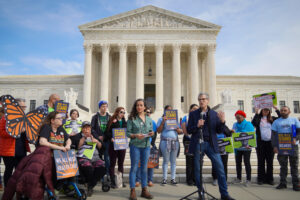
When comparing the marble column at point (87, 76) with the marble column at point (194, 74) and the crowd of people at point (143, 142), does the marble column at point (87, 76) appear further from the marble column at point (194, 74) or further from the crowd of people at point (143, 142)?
the crowd of people at point (143, 142)

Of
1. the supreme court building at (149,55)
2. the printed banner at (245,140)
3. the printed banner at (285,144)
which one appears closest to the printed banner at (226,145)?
the printed banner at (245,140)

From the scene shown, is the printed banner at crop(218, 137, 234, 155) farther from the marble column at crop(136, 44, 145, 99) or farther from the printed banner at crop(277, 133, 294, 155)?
the marble column at crop(136, 44, 145, 99)

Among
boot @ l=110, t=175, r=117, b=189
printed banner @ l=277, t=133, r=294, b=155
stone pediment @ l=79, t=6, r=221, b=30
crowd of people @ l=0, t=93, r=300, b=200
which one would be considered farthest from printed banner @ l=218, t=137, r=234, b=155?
stone pediment @ l=79, t=6, r=221, b=30

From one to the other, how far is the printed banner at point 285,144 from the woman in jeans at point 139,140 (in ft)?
13.3

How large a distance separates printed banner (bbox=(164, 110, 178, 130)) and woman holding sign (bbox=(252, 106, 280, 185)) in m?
3.07

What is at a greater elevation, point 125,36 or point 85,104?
point 125,36

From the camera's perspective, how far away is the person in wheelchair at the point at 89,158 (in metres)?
5.36

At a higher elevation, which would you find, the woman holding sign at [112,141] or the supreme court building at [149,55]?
the supreme court building at [149,55]

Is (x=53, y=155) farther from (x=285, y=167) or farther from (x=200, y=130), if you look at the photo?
(x=285, y=167)

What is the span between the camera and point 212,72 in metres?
29.5

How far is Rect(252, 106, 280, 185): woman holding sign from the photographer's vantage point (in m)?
6.73

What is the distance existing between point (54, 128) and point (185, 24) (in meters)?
29.2

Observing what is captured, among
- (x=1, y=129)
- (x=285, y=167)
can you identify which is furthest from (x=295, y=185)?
(x=1, y=129)

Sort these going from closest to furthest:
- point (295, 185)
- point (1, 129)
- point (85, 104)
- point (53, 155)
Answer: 1. point (53, 155)
2. point (1, 129)
3. point (295, 185)
4. point (85, 104)
